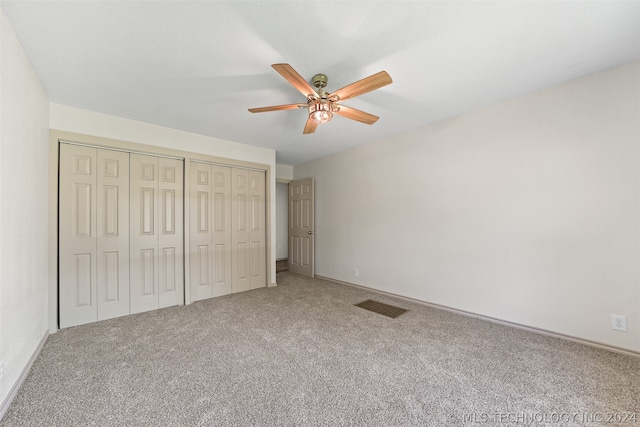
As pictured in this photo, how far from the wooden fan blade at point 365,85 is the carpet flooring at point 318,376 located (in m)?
2.10

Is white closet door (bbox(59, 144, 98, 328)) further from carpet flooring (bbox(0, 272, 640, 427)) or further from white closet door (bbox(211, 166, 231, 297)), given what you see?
white closet door (bbox(211, 166, 231, 297))

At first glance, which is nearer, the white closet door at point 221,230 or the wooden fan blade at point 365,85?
the wooden fan blade at point 365,85

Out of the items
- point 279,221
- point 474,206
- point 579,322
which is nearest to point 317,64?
point 474,206

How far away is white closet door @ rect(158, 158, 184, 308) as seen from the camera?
3223 millimetres

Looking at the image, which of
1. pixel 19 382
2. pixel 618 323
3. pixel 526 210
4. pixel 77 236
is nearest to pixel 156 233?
pixel 77 236

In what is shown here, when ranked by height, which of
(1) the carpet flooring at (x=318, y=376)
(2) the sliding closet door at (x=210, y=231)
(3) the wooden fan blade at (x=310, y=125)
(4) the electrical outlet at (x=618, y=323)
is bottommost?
(1) the carpet flooring at (x=318, y=376)

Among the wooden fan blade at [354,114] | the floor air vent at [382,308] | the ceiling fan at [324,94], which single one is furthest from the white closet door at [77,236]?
the floor air vent at [382,308]

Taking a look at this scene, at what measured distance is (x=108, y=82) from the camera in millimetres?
2188

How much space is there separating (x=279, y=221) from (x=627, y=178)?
558cm

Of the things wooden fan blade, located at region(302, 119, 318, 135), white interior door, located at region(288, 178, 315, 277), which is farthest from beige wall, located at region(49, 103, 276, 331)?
wooden fan blade, located at region(302, 119, 318, 135)

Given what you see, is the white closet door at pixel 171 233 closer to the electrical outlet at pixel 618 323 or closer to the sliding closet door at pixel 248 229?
the sliding closet door at pixel 248 229

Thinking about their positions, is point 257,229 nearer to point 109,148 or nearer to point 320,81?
point 109,148

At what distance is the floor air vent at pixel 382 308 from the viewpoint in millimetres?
3045

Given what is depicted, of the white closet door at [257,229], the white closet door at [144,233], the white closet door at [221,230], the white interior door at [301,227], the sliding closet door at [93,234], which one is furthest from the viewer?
the white interior door at [301,227]
